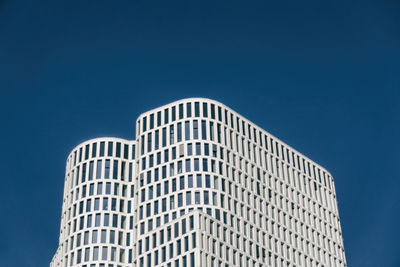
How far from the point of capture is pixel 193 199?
13275cm

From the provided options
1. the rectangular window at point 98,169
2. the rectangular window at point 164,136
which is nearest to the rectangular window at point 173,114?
the rectangular window at point 164,136

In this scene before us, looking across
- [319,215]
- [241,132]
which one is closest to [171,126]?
[241,132]

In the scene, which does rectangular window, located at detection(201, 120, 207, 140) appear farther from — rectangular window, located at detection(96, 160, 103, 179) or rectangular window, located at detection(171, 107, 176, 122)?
rectangular window, located at detection(96, 160, 103, 179)

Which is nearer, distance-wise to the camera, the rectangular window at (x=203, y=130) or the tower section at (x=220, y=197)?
the tower section at (x=220, y=197)

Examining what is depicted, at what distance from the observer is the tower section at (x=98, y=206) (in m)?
143

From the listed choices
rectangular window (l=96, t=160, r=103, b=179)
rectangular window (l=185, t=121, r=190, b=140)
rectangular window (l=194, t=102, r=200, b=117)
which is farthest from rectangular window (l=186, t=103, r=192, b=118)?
rectangular window (l=96, t=160, r=103, b=179)

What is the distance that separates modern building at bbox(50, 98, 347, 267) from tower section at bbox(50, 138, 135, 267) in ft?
0.67

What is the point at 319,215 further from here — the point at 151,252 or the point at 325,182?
the point at 151,252

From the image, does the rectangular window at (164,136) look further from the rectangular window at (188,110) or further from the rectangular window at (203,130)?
the rectangular window at (203,130)

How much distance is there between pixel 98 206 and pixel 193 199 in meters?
23.6

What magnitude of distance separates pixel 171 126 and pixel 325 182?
42830mm

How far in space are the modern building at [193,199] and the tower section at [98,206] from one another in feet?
0.67

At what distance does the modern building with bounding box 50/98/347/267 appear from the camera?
12962cm

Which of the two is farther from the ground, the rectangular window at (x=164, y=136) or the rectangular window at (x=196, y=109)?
A: the rectangular window at (x=196, y=109)
